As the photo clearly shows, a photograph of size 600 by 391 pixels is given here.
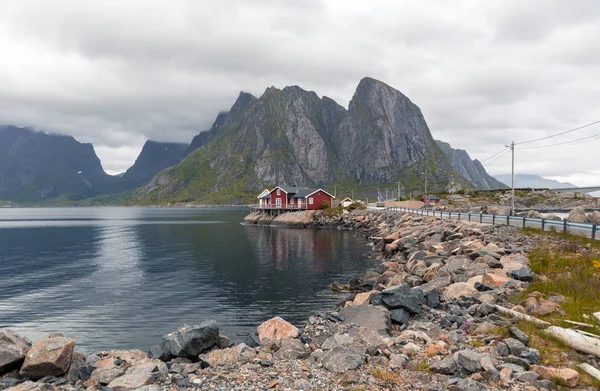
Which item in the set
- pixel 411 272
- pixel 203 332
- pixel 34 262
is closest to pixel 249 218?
pixel 34 262

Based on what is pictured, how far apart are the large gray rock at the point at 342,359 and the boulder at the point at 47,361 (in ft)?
30.0

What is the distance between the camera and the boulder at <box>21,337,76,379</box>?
40.1 feet

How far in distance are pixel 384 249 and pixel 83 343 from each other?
3751 centimetres

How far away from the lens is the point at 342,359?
11.0 m

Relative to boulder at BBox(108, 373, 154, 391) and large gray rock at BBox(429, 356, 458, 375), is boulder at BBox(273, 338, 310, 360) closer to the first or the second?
boulder at BBox(108, 373, 154, 391)

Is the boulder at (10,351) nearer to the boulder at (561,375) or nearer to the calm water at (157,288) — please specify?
the calm water at (157,288)

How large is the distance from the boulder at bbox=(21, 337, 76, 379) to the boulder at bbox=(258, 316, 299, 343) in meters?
7.28

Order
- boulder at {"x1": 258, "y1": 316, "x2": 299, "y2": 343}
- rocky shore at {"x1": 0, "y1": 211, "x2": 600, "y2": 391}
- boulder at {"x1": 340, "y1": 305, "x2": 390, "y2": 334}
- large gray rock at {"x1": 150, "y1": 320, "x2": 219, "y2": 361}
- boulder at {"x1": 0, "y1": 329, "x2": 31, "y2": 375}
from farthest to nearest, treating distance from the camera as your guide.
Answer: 1. boulder at {"x1": 258, "y1": 316, "x2": 299, "y2": 343}
2. boulder at {"x1": 340, "y1": 305, "x2": 390, "y2": 334}
3. large gray rock at {"x1": 150, "y1": 320, "x2": 219, "y2": 361}
4. boulder at {"x1": 0, "y1": 329, "x2": 31, "y2": 375}
5. rocky shore at {"x1": 0, "y1": 211, "x2": 600, "y2": 391}

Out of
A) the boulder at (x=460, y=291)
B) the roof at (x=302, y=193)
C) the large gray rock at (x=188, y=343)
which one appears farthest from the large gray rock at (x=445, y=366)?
the roof at (x=302, y=193)

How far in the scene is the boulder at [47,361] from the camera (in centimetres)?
1223

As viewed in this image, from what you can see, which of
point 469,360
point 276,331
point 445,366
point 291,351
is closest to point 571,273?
point 469,360

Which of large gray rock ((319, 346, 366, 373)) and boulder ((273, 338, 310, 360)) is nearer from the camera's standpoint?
large gray rock ((319, 346, 366, 373))

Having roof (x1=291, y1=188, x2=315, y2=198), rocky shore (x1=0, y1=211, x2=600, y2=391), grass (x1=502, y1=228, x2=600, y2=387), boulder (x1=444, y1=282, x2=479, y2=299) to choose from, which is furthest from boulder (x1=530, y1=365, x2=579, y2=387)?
roof (x1=291, y1=188, x2=315, y2=198)

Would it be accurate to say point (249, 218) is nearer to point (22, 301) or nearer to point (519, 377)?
point (22, 301)
